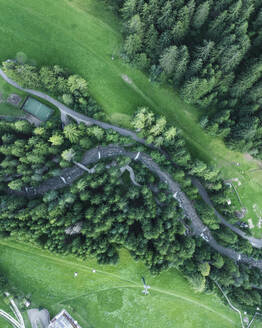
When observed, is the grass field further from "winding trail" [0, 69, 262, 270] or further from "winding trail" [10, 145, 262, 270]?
"winding trail" [10, 145, 262, 270]

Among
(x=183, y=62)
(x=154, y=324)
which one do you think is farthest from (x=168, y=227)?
(x=183, y=62)

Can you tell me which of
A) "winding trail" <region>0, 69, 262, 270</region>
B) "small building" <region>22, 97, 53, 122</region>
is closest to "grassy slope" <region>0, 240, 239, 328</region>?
"winding trail" <region>0, 69, 262, 270</region>

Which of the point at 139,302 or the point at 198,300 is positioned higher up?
the point at 198,300

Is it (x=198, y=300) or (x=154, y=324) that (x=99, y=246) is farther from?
(x=198, y=300)

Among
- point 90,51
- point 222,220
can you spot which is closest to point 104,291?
point 222,220

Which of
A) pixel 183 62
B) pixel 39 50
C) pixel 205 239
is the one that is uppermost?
pixel 183 62

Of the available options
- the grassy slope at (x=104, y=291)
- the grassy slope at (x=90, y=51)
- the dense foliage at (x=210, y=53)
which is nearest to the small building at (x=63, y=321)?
the grassy slope at (x=104, y=291)
